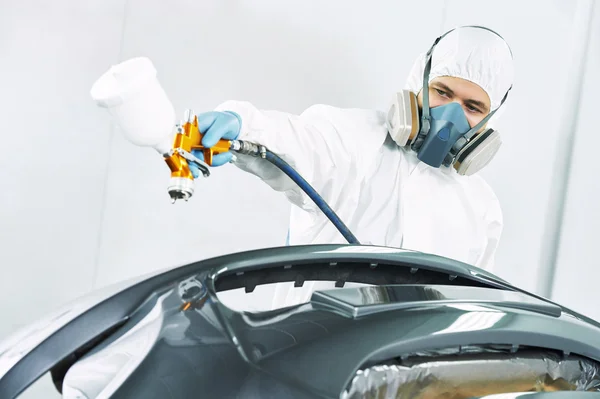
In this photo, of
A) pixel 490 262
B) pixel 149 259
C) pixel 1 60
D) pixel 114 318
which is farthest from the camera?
pixel 149 259

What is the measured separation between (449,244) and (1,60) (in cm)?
196

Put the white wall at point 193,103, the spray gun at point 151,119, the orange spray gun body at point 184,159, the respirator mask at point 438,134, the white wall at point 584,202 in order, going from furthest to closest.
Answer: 1. the white wall at point 584,202
2. the white wall at point 193,103
3. the respirator mask at point 438,134
4. the orange spray gun body at point 184,159
5. the spray gun at point 151,119

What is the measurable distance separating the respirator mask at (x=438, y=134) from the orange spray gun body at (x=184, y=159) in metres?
0.80

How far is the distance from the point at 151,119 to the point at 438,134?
1.10 meters

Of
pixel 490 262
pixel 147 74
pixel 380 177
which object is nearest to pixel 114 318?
pixel 147 74

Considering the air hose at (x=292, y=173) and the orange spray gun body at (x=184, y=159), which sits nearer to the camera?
the orange spray gun body at (x=184, y=159)

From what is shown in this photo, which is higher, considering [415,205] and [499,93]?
[499,93]

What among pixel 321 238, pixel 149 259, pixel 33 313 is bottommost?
pixel 33 313

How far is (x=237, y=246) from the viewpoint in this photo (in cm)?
320

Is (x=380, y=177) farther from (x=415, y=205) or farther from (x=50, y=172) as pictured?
(x=50, y=172)

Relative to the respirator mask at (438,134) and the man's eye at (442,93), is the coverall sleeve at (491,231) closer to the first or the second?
the respirator mask at (438,134)

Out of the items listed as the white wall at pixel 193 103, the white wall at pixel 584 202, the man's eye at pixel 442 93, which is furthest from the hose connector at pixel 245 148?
the white wall at pixel 584 202

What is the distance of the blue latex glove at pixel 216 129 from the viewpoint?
4.33ft

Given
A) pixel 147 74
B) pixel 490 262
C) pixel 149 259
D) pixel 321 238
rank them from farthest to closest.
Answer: pixel 149 259 → pixel 490 262 → pixel 321 238 → pixel 147 74
